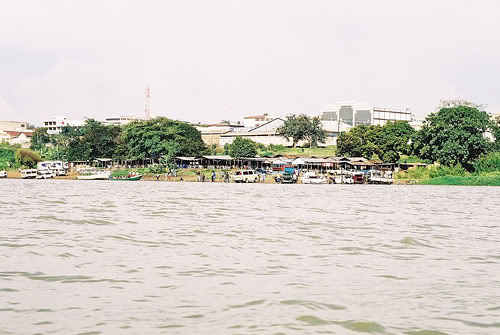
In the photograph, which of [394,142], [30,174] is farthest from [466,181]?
[30,174]

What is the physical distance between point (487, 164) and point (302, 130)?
27.2 m

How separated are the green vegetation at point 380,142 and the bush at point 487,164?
8206mm

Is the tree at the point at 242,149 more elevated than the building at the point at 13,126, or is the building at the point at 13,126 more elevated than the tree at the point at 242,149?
the building at the point at 13,126

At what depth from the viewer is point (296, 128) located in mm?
77312

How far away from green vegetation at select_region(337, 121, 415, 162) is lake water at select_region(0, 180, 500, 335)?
159ft

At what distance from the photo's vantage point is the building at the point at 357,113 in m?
110

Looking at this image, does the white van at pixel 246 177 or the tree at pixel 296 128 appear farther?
the tree at pixel 296 128

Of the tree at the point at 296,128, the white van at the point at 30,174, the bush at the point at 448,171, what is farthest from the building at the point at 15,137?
the bush at the point at 448,171

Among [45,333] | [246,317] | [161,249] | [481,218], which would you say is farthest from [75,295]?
[481,218]

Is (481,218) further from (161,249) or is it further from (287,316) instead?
(287,316)

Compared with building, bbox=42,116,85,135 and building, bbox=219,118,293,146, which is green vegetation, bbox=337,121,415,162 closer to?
building, bbox=219,118,293,146

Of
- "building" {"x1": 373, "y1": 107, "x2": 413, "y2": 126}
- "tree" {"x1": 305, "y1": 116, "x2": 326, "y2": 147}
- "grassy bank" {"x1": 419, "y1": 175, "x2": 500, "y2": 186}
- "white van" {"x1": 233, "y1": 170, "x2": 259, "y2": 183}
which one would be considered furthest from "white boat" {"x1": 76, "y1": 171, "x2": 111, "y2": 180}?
"building" {"x1": 373, "y1": 107, "x2": 413, "y2": 126}

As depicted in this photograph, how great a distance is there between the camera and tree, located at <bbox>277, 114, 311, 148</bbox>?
77.4 m

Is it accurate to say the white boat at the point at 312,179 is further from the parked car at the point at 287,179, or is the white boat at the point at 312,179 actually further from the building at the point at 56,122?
the building at the point at 56,122
